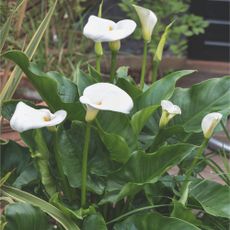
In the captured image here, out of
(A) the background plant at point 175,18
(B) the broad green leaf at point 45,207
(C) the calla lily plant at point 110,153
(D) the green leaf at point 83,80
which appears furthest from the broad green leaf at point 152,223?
(A) the background plant at point 175,18

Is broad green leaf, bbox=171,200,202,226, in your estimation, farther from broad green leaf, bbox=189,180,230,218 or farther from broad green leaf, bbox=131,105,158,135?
broad green leaf, bbox=131,105,158,135

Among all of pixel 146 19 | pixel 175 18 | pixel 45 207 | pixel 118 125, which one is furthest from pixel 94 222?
pixel 175 18

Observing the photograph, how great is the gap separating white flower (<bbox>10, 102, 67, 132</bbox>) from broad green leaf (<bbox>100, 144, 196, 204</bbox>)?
7.3 inches

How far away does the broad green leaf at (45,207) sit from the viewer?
108 cm

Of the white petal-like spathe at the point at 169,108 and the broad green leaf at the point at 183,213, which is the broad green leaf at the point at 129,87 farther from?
the broad green leaf at the point at 183,213

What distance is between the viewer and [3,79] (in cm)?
188

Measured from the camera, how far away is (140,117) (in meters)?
1.12

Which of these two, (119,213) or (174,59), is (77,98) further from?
(174,59)

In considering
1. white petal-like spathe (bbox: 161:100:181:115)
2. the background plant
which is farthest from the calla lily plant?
the background plant

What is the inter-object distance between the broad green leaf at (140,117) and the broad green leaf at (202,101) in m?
Result: 0.13

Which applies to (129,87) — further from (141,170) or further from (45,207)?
(45,207)

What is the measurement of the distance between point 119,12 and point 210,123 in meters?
3.33

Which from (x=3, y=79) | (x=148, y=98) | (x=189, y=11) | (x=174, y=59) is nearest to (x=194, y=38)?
(x=189, y=11)

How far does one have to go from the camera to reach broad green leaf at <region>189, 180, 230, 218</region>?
1095 mm
